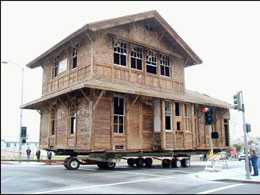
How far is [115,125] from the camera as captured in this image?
18281 mm

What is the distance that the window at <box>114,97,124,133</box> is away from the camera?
18.3m

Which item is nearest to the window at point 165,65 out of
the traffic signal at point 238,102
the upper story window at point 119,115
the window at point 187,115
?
the window at point 187,115

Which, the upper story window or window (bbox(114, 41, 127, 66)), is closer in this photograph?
the upper story window

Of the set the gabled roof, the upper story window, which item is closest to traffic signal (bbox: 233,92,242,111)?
the upper story window

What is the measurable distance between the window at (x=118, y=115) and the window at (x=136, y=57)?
2900 mm

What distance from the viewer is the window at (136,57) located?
20.2 meters

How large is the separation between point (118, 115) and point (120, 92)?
147 cm

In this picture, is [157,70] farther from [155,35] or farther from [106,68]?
[106,68]

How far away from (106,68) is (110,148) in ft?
15.9

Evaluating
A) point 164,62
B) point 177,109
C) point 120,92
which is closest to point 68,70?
point 120,92

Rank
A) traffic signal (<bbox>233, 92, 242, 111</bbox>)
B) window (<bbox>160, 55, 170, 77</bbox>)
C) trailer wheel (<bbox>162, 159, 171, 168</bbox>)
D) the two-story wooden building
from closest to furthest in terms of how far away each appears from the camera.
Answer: traffic signal (<bbox>233, 92, 242, 111</bbox>)
the two-story wooden building
trailer wheel (<bbox>162, 159, 171, 168</bbox>)
window (<bbox>160, 55, 170, 77</bbox>)

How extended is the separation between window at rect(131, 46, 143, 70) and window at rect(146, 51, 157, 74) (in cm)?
65

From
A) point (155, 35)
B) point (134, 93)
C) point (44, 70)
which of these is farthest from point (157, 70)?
point (44, 70)

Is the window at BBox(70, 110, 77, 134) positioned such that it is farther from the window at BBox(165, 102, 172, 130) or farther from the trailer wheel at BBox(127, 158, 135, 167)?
the window at BBox(165, 102, 172, 130)
